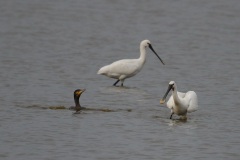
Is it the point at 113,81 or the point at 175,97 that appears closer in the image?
the point at 175,97

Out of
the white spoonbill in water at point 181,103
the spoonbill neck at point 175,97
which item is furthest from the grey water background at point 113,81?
the spoonbill neck at point 175,97

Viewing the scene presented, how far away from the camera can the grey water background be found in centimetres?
930

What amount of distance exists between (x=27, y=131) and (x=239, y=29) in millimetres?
20071

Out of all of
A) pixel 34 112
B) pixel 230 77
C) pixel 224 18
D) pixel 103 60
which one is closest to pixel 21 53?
pixel 103 60

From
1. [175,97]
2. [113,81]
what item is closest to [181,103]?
[175,97]

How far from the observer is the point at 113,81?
56.5 ft

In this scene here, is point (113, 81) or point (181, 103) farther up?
point (181, 103)

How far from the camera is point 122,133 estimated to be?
10047 mm

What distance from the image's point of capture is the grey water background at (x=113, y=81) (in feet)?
30.5

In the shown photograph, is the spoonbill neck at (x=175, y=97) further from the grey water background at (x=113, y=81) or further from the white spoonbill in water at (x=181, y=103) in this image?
the grey water background at (x=113, y=81)

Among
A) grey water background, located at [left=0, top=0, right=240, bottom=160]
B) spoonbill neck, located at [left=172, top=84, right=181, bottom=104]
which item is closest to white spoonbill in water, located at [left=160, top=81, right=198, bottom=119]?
spoonbill neck, located at [left=172, top=84, right=181, bottom=104]

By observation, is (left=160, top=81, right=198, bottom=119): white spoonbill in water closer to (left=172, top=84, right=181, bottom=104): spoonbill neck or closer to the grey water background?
(left=172, top=84, right=181, bottom=104): spoonbill neck

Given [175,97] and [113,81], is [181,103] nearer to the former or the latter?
[175,97]

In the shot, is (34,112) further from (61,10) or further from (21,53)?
(61,10)
